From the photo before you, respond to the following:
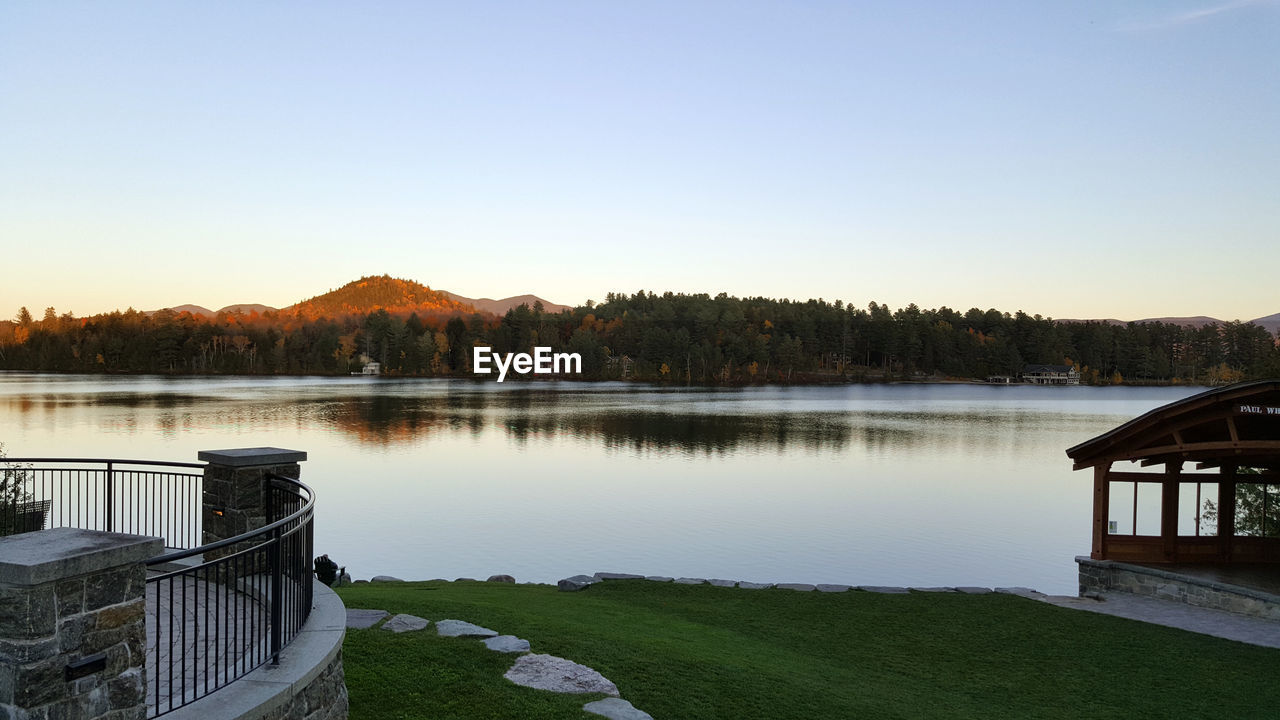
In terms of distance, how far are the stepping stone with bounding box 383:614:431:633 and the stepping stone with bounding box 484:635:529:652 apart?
0.90m

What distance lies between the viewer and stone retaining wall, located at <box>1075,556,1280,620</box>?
13125 mm

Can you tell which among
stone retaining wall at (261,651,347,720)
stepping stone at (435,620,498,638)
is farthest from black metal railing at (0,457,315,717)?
stepping stone at (435,620,498,638)

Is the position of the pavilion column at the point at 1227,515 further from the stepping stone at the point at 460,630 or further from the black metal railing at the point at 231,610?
the black metal railing at the point at 231,610

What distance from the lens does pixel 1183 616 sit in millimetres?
13164

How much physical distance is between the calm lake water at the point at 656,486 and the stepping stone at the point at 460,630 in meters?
10.9

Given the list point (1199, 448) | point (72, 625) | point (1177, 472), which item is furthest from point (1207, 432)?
point (72, 625)

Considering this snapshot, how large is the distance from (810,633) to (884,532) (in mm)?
15304

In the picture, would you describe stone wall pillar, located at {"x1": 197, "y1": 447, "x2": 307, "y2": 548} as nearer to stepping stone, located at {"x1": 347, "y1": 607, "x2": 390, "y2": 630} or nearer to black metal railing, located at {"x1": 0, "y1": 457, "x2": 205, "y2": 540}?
black metal railing, located at {"x1": 0, "y1": 457, "x2": 205, "y2": 540}

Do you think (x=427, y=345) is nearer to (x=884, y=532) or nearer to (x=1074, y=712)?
(x=884, y=532)

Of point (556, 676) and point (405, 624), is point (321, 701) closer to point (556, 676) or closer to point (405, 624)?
point (556, 676)

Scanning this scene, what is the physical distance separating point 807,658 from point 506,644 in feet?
12.8

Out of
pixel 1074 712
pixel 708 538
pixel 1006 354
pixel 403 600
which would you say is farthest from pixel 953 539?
pixel 1006 354

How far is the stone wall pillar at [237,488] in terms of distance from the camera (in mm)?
8211

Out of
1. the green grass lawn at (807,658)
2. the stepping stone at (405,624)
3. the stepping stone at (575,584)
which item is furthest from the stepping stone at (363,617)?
the stepping stone at (575,584)
